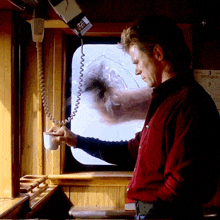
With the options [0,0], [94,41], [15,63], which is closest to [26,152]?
[15,63]

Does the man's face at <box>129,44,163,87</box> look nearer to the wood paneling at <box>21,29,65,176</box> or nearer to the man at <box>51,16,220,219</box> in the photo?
the man at <box>51,16,220,219</box>

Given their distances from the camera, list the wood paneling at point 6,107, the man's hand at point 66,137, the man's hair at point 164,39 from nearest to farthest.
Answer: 1. the man's hair at point 164,39
2. the wood paneling at point 6,107
3. the man's hand at point 66,137

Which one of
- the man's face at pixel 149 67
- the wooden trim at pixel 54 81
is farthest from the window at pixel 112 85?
the man's face at pixel 149 67

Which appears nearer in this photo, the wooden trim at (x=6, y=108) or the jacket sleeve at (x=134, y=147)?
the wooden trim at (x=6, y=108)

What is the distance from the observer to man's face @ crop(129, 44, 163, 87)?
59.7 inches

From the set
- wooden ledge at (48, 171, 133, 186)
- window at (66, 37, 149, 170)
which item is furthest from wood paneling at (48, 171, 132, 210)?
window at (66, 37, 149, 170)

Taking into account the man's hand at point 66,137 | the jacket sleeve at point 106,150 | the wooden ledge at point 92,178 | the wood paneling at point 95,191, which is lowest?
the wood paneling at point 95,191

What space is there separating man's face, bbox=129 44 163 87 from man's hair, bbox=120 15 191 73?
1.2 inches

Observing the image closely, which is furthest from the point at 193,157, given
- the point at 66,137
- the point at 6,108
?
the point at 6,108

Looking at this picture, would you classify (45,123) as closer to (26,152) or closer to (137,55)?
(26,152)

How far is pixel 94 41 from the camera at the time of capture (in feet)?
8.27

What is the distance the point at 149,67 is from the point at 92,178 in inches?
47.4

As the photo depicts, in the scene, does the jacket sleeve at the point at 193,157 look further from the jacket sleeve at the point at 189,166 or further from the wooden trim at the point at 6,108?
the wooden trim at the point at 6,108

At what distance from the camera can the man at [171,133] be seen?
1158 millimetres
